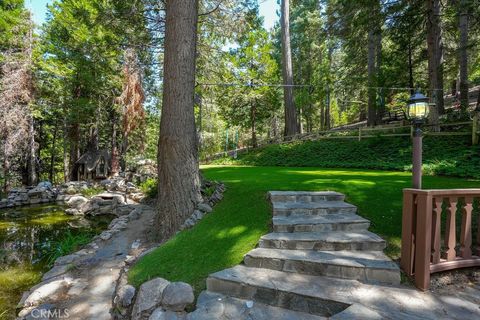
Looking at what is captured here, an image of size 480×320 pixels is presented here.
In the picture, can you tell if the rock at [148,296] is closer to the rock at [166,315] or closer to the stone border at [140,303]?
the stone border at [140,303]

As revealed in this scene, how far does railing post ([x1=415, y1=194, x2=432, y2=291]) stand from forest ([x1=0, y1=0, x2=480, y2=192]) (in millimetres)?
6259

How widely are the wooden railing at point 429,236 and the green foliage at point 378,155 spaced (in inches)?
187

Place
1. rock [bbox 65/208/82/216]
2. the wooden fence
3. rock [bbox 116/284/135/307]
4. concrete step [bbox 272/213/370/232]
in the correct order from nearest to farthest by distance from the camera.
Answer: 1. rock [bbox 116/284/135/307]
2. concrete step [bbox 272/213/370/232]
3. the wooden fence
4. rock [bbox 65/208/82/216]

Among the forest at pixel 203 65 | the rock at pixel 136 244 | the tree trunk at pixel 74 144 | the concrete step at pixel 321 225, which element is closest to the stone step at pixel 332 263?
the concrete step at pixel 321 225

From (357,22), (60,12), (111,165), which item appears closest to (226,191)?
(357,22)

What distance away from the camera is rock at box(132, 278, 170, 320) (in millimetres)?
2743

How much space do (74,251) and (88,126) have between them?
13340 millimetres

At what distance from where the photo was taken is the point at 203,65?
31.9 feet

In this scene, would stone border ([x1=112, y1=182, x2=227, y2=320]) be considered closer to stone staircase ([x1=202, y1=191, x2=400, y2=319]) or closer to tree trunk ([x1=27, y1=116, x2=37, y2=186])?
stone staircase ([x1=202, y1=191, x2=400, y2=319])

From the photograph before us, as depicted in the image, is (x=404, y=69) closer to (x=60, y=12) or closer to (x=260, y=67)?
(x=260, y=67)

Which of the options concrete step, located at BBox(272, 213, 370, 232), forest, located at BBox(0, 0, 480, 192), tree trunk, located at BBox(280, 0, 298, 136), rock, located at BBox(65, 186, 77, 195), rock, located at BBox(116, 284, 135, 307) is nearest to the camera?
rock, located at BBox(116, 284, 135, 307)

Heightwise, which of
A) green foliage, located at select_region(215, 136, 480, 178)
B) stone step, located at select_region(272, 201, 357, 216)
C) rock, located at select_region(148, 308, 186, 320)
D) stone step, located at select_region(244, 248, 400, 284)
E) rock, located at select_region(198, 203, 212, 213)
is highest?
green foliage, located at select_region(215, 136, 480, 178)

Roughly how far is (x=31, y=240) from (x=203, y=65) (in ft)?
23.3

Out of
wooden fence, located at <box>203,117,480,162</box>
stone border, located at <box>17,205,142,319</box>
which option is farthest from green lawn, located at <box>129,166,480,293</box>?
wooden fence, located at <box>203,117,480,162</box>
